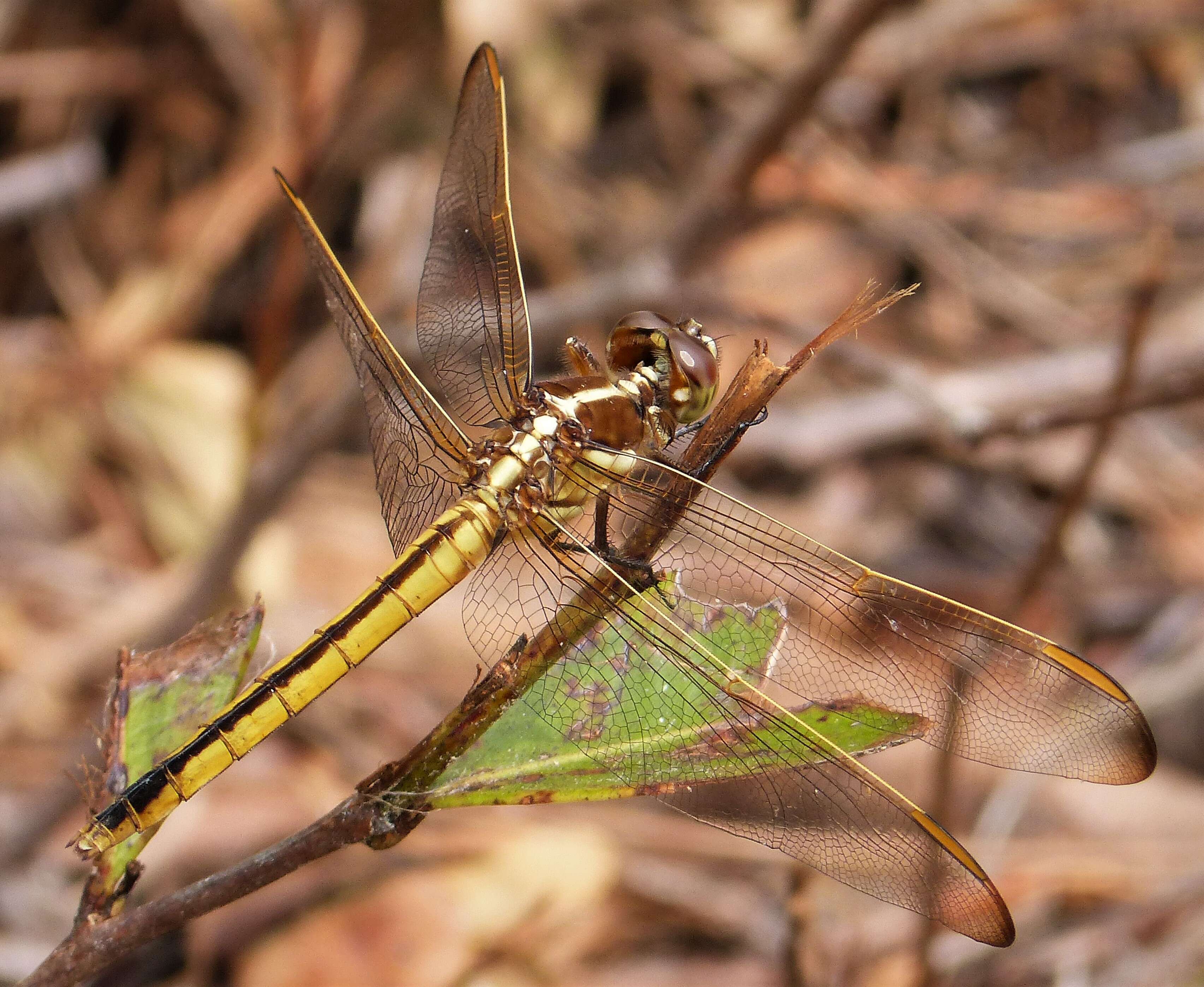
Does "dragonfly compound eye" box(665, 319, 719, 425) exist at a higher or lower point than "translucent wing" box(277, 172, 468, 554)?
lower

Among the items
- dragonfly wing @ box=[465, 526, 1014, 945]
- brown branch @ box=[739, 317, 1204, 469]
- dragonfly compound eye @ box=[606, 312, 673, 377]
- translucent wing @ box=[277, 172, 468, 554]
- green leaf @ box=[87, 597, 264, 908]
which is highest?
brown branch @ box=[739, 317, 1204, 469]

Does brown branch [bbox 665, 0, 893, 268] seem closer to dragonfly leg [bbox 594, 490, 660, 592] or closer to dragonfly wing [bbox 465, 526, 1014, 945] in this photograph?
dragonfly leg [bbox 594, 490, 660, 592]

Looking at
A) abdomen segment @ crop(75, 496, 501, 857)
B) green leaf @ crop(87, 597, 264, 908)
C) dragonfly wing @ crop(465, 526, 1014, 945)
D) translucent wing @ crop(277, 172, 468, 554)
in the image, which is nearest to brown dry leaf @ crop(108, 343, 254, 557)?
translucent wing @ crop(277, 172, 468, 554)

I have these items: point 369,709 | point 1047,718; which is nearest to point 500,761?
point 1047,718

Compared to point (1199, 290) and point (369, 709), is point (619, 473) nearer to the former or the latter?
point (369, 709)

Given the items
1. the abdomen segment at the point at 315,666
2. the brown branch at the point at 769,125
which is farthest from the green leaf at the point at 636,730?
the brown branch at the point at 769,125

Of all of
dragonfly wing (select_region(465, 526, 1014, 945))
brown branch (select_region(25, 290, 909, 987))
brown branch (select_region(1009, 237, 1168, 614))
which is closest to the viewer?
brown branch (select_region(25, 290, 909, 987))

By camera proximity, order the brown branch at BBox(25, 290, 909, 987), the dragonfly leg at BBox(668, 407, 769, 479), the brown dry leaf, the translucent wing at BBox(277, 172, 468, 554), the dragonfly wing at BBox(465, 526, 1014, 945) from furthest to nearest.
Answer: the brown dry leaf → the translucent wing at BBox(277, 172, 468, 554) → the dragonfly leg at BBox(668, 407, 769, 479) → the dragonfly wing at BBox(465, 526, 1014, 945) → the brown branch at BBox(25, 290, 909, 987)
